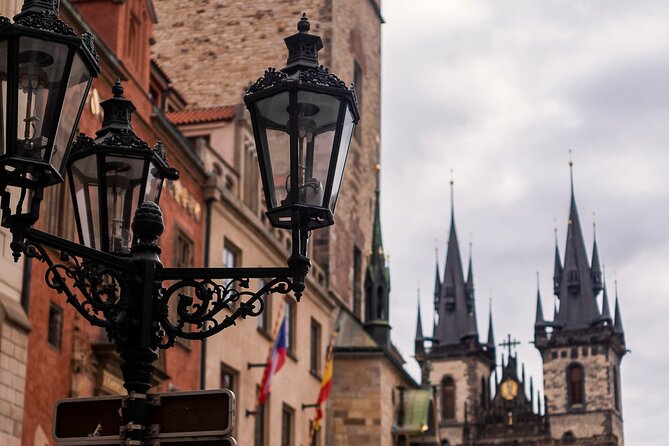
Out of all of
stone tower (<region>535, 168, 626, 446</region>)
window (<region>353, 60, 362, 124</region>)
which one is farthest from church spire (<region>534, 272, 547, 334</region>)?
window (<region>353, 60, 362, 124</region>)

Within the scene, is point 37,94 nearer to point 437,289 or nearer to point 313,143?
point 313,143

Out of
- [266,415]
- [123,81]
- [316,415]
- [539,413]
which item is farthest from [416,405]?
[539,413]

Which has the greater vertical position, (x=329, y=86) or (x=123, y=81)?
(x=123, y=81)

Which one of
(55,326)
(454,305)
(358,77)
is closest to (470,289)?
(454,305)

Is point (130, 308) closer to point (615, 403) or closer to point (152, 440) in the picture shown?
point (152, 440)

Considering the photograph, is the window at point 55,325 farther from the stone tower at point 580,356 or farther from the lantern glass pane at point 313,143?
the stone tower at point 580,356

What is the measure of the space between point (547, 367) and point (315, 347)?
84.4m

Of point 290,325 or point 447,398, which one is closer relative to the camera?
point 290,325

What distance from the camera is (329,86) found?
23.6 ft

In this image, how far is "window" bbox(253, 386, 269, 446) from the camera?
28273mm

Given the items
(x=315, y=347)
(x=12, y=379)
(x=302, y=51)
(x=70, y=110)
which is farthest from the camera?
(x=315, y=347)

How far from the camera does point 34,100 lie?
6.39 metres

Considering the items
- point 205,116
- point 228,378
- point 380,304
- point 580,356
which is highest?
point 580,356

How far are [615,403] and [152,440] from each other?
111494 millimetres
